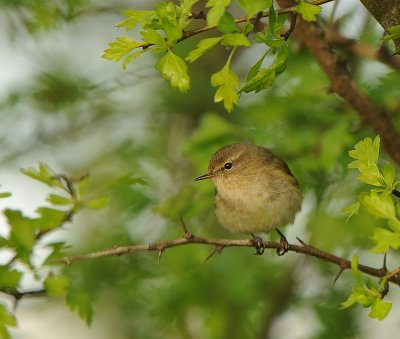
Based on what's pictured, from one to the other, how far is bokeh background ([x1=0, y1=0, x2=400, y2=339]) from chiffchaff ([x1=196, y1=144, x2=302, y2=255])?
13cm

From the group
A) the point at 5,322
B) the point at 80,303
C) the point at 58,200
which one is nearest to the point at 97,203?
the point at 58,200

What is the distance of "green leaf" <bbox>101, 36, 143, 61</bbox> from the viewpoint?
331 cm

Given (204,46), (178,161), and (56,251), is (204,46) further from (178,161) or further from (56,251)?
(178,161)

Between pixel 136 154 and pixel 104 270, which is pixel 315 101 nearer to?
pixel 136 154

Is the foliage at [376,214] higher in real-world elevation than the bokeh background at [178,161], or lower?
higher

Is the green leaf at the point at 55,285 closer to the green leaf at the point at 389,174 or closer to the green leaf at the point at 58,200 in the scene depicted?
the green leaf at the point at 58,200

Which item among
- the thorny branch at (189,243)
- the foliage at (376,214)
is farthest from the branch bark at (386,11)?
the thorny branch at (189,243)

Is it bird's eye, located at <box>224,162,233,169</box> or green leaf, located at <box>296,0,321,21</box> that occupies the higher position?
green leaf, located at <box>296,0,321,21</box>

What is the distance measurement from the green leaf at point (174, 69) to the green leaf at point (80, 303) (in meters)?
1.11

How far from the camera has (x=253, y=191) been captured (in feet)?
19.1

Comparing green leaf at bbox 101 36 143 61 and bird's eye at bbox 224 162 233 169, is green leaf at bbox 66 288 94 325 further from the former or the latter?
bird's eye at bbox 224 162 233 169

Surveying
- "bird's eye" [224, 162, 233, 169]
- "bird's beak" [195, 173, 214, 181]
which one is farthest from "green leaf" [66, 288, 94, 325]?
"bird's eye" [224, 162, 233, 169]

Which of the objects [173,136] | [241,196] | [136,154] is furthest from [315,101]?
[173,136]

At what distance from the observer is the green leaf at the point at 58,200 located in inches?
124
